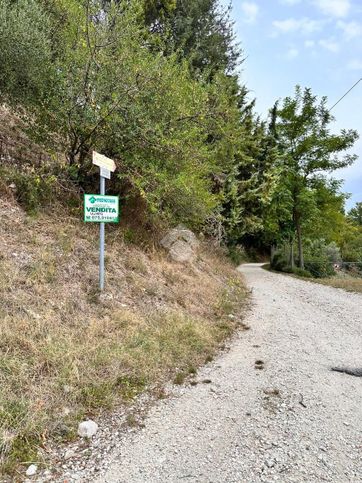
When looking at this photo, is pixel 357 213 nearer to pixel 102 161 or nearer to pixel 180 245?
pixel 180 245

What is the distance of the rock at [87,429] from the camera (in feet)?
8.00

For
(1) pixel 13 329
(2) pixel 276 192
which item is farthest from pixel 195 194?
(2) pixel 276 192

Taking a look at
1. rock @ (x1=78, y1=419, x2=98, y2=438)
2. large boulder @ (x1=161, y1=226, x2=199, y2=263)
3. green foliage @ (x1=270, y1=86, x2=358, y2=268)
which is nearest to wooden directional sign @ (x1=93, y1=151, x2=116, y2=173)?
large boulder @ (x1=161, y1=226, x2=199, y2=263)

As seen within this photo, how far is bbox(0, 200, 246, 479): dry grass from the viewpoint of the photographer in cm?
249

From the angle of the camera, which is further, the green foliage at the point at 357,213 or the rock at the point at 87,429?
the green foliage at the point at 357,213

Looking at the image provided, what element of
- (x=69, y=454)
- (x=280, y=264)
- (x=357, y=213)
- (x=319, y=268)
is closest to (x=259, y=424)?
(x=69, y=454)

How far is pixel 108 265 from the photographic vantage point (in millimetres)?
5043

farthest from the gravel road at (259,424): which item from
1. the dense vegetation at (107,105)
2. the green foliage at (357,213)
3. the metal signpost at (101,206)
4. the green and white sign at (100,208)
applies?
the green foliage at (357,213)

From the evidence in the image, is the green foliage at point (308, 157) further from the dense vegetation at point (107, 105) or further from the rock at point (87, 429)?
the rock at point (87, 429)

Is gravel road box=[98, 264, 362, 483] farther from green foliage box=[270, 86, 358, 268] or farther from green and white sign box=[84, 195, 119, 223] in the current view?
green foliage box=[270, 86, 358, 268]

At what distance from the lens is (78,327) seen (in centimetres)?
357

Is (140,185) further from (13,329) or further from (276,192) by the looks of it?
(276,192)

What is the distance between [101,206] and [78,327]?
171 centimetres

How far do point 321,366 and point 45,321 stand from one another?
3.39 meters
